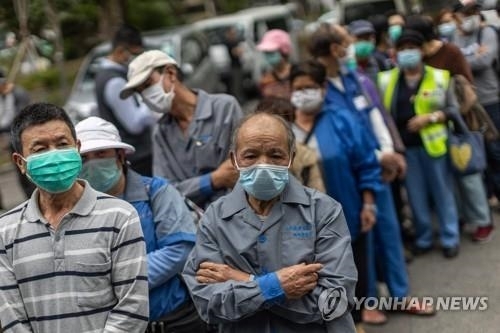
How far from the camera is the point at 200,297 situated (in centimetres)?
237

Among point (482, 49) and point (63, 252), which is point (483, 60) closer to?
point (482, 49)

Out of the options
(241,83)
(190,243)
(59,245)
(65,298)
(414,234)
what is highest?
(59,245)

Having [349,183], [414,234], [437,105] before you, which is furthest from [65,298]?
[414,234]

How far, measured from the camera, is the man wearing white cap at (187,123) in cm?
351

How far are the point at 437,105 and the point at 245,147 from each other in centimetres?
299

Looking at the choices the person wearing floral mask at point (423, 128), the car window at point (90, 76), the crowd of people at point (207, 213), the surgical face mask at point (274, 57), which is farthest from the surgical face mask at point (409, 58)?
the car window at point (90, 76)

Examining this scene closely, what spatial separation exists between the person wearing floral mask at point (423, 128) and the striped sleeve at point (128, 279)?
3.24 m

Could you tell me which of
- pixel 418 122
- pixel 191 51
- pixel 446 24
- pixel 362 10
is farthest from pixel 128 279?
pixel 362 10

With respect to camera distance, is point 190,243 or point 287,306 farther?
point 190,243

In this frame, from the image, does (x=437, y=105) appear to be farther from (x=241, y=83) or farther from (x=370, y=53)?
(x=241, y=83)

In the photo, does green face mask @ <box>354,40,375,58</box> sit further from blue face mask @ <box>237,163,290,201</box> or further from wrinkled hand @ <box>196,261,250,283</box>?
wrinkled hand @ <box>196,261,250,283</box>

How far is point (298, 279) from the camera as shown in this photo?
2258 mm

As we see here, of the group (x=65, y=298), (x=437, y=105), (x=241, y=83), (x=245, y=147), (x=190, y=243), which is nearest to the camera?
(x=65, y=298)

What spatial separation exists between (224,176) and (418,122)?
224 cm
